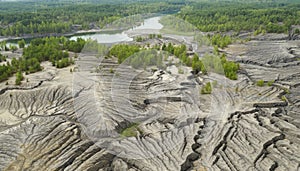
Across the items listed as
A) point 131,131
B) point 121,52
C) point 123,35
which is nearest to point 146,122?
point 131,131

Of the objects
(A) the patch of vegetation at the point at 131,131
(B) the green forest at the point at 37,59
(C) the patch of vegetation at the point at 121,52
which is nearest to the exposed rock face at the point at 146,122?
(A) the patch of vegetation at the point at 131,131

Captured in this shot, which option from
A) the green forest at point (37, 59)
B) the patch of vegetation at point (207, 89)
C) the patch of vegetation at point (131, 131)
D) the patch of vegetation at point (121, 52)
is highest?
the patch of vegetation at point (121, 52)

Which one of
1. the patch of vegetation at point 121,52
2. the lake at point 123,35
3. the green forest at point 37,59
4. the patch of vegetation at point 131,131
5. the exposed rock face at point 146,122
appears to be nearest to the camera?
the exposed rock face at point 146,122

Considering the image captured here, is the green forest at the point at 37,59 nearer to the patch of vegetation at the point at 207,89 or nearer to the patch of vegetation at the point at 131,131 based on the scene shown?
the patch of vegetation at the point at 131,131

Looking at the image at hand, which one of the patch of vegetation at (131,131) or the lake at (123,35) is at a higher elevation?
the lake at (123,35)

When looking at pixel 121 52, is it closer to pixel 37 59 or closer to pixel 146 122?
pixel 37 59

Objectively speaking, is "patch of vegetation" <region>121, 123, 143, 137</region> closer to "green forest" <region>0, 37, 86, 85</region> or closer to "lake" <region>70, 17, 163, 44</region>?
"green forest" <region>0, 37, 86, 85</region>

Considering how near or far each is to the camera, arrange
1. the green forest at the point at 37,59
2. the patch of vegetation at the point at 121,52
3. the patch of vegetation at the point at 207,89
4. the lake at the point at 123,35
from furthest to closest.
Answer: the lake at the point at 123,35
the patch of vegetation at the point at 121,52
the green forest at the point at 37,59
the patch of vegetation at the point at 207,89

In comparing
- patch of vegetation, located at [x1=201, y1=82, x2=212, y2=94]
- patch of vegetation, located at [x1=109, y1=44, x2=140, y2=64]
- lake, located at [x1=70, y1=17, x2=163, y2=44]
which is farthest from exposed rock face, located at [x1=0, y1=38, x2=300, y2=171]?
lake, located at [x1=70, y1=17, x2=163, y2=44]

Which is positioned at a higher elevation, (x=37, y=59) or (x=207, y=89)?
(x=37, y=59)

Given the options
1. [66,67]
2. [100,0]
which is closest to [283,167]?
[66,67]
